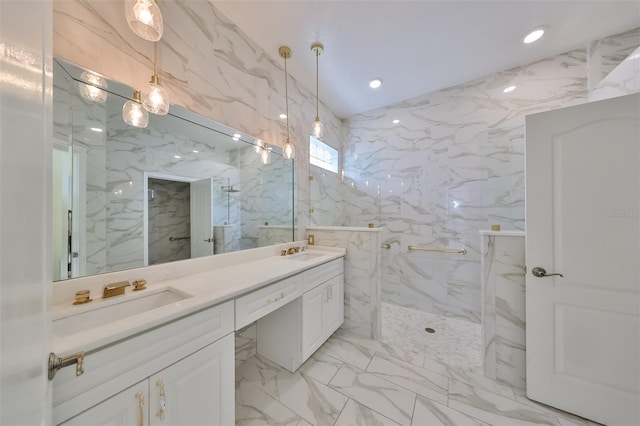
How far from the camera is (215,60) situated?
5.57 feet

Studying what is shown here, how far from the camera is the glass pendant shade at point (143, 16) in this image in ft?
3.05

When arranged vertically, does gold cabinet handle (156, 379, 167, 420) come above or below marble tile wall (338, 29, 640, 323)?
below

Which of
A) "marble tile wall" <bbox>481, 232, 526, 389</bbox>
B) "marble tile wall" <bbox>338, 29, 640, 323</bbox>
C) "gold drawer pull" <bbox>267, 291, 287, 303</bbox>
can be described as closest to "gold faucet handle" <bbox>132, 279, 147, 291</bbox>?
"gold drawer pull" <bbox>267, 291, 287, 303</bbox>

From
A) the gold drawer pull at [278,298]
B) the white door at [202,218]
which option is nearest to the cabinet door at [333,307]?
the gold drawer pull at [278,298]

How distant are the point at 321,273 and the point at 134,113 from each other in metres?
Result: 1.71

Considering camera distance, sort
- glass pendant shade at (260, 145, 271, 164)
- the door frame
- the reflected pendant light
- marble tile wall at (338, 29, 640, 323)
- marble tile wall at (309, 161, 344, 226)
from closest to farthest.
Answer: the reflected pendant light, the door frame, glass pendant shade at (260, 145, 271, 164), marble tile wall at (338, 29, 640, 323), marble tile wall at (309, 161, 344, 226)

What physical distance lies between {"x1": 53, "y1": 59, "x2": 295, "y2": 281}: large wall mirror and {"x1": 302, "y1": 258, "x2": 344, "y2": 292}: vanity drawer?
653mm

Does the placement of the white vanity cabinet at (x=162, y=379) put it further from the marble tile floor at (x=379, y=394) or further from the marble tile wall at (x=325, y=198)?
the marble tile wall at (x=325, y=198)

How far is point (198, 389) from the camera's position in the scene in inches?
38.6

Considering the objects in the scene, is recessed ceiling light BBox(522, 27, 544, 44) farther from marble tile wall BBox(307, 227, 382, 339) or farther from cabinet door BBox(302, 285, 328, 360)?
cabinet door BBox(302, 285, 328, 360)

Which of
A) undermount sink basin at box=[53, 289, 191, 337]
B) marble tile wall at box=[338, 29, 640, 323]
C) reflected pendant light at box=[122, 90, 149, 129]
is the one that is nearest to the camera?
undermount sink basin at box=[53, 289, 191, 337]

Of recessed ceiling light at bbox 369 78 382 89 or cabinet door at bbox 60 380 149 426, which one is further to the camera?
recessed ceiling light at bbox 369 78 382 89

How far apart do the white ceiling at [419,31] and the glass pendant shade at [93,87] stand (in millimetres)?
1153

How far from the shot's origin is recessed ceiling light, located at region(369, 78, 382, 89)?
2.59m
